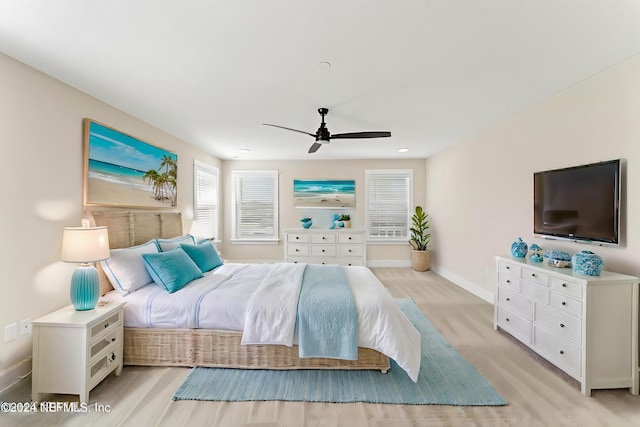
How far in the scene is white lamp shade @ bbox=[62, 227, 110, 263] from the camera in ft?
7.20

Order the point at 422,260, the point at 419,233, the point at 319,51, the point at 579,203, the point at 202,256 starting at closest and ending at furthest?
the point at 319,51 < the point at 579,203 < the point at 202,256 < the point at 422,260 < the point at 419,233

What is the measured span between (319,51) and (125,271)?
2.59 metres

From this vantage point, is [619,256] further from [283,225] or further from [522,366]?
[283,225]

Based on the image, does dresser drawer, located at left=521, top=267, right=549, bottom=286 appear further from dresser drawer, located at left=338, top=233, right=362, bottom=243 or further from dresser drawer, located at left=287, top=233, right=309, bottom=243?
dresser drawer, located at left=287, top=233, right=309, bottom=243

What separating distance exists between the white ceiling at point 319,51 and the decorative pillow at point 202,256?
1640 mm

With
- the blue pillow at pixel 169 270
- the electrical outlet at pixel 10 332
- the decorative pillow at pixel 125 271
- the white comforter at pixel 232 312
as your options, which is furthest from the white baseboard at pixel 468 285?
the electrical outlet at pixel 10 332

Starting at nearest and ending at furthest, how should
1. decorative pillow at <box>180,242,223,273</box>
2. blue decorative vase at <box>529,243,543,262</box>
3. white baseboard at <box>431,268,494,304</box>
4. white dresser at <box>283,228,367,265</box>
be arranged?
blue decorative vase at <box>529,243,543,262</box> < decorative pillow at <box>180,242,223,273</box> < white baseboard at <box>431,268,494,304</box> < white dresser at <box>283,228,367,265</box>

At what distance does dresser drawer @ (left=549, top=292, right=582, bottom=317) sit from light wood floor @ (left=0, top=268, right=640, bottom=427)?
1.85 feet

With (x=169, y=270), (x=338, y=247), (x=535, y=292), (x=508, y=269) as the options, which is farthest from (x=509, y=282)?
(x=169, y=270)

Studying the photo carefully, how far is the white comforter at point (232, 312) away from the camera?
2157mm

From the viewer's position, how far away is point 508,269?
293 centimetres

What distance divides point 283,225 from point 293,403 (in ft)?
14.8

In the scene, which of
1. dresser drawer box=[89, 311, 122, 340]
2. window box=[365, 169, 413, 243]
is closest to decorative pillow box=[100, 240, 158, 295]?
dresser drawer box=[89, 311, 122, 340]

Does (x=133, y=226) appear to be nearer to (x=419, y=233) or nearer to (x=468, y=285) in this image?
(x=468, y=285)
